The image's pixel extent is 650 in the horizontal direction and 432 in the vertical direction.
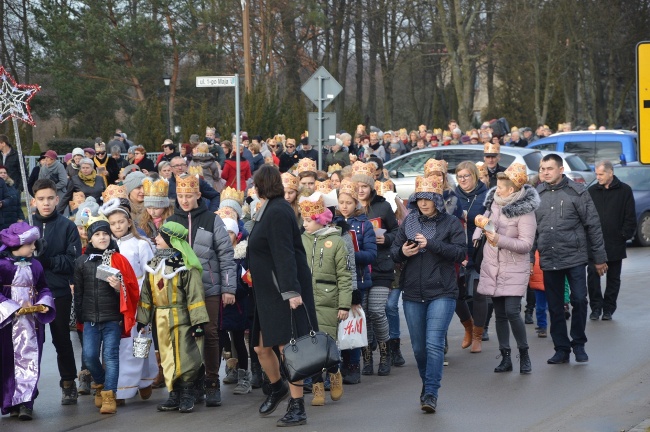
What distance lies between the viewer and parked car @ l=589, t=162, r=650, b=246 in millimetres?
22016

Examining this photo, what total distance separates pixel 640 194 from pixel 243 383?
14.1 m

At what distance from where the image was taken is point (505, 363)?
34.2ft

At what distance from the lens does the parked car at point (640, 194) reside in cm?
2202

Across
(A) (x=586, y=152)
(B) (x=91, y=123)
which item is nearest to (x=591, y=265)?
(A) (x=586, y=152)

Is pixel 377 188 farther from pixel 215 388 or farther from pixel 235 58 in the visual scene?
pixel 235 58

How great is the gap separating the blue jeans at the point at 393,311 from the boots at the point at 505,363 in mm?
989

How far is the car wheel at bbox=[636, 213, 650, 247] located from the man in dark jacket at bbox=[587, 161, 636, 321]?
866 centimetres

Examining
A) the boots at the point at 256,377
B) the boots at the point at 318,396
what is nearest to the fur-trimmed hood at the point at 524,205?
the boots at the point at 318,396

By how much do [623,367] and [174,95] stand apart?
46.0m

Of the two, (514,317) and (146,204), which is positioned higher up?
(146,204)

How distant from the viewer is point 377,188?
448 inches

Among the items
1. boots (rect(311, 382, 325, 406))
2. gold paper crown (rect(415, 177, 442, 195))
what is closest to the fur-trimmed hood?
gold paper crown (rect(415, 177, 442, 195))

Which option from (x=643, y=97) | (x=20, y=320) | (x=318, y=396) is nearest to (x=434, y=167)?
(x=643, y=97)

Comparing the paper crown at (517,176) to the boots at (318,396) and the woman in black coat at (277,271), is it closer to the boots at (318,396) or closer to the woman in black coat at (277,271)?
the boots at (318,396)
